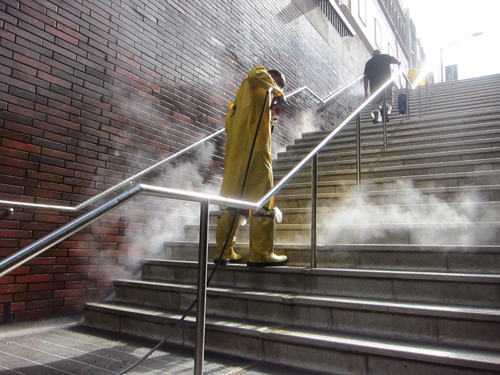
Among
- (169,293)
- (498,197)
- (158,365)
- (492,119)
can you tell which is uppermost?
(492,119)

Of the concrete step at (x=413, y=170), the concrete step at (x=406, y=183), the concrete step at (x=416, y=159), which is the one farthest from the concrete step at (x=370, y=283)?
the concrete step at (x=416, y=159)

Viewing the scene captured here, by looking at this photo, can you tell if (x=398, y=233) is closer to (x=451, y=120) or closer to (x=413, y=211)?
(x=413, y=211)

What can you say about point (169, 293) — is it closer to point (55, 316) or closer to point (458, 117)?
point (55, 316)

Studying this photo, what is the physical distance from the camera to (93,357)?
8.09ft

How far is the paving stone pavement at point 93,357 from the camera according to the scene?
2219 mm

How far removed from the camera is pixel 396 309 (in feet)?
7.29

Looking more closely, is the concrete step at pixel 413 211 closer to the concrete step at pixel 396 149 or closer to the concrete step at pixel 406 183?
the concrete step at pixel 406 183

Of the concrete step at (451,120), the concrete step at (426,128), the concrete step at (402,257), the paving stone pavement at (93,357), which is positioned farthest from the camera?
the concrete step at (451,120)

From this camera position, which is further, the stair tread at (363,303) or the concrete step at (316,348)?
the stair tread at (363,303)

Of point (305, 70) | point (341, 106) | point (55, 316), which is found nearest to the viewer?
point (55, 316)

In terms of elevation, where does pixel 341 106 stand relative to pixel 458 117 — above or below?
above

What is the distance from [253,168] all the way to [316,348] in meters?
1.38

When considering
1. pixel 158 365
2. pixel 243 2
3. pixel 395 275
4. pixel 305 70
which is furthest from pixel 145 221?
pixel 305 70

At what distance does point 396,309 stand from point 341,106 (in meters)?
8.57
